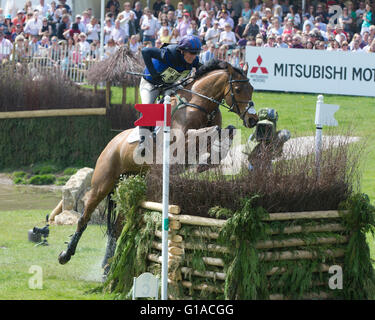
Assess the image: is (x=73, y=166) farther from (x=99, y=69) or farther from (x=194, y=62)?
(x=194, y=62)

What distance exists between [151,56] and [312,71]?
10346mm

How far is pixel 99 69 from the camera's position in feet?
58.4

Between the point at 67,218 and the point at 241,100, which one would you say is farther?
the point at 67,218

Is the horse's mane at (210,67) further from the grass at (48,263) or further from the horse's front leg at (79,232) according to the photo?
the grass at (48,263)

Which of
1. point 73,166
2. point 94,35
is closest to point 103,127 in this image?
point 73,166

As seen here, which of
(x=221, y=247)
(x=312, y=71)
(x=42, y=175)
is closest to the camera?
(x=221, y=247)

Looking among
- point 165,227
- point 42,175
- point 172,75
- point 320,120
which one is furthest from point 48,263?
point 42,175

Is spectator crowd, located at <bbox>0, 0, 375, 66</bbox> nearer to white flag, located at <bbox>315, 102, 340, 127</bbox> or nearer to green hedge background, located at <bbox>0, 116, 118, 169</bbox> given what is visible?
green hedge background, located at <bbox>0, 116, 118, 169</bbox>

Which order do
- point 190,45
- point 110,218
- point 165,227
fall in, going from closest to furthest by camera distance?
1. point 165,227
2. point 190,45
3. point 110,218

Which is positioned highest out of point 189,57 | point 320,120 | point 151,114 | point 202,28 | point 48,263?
point 202,28

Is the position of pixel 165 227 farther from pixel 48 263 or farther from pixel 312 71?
pixel 312 71

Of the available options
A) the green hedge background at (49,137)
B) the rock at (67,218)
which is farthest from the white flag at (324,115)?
the green hedge background at (49,137)

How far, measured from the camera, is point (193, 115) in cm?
859

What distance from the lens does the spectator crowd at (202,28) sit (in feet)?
64.0
